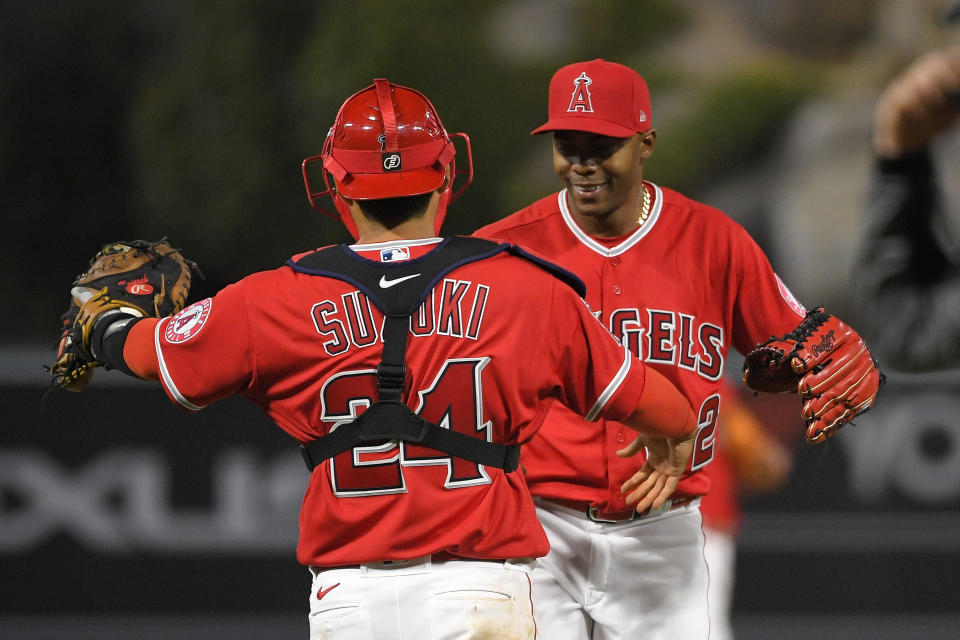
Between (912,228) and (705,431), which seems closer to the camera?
(912,228)

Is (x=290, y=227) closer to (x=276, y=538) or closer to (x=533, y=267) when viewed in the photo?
(x=276, y=538)

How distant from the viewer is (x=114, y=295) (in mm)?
2723

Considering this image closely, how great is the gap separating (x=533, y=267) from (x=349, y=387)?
443 millimetres

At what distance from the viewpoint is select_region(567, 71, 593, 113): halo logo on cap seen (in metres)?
3.14

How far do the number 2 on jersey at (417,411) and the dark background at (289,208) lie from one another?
3414 millimetres

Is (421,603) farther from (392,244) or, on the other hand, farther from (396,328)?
(392,244)

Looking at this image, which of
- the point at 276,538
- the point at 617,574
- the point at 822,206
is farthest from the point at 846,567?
the point at 617,574

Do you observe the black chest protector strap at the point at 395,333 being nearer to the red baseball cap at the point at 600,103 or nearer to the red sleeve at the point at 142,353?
the red sleeve at the point at 142,353

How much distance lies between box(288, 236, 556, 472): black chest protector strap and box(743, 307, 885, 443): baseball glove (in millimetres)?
719

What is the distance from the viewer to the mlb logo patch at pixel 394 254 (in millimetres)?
2469

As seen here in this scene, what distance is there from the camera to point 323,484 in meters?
2.50

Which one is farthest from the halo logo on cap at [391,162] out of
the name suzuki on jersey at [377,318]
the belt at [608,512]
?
the belt at [608,512]

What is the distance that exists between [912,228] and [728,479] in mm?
3599

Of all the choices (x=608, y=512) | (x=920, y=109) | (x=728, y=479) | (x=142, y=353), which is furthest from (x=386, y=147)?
(x=728, y=479)
